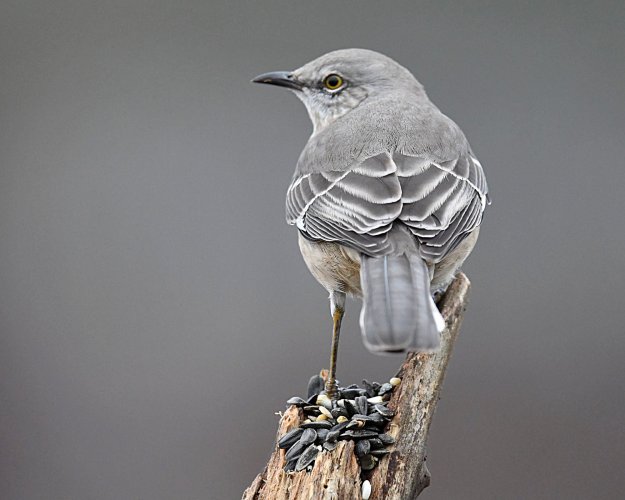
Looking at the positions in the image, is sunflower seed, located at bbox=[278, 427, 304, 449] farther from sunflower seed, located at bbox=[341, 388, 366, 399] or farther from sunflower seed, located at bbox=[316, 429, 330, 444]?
sunflower seed, located at bbox=[341, 388, 366, 399]

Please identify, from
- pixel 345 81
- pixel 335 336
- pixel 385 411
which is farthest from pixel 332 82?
pixel 385 411

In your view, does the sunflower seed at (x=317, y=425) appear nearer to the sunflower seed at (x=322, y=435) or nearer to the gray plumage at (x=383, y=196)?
the sunflower seed at (x=322, y=435)

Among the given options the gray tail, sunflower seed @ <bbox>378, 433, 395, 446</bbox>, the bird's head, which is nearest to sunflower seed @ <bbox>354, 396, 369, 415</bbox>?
sunflower seed @ <bbox>378, 433, 395, 446</bbox>

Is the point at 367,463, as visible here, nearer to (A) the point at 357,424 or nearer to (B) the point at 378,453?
(B) the point at 378,453

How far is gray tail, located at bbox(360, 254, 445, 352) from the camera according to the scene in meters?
2.91

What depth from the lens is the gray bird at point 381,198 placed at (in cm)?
312

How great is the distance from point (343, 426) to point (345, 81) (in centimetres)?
215

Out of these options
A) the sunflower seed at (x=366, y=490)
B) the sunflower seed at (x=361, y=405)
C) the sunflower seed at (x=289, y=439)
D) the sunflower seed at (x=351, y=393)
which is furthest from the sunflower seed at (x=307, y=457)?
the sunflower seed at (x=351, y=393)

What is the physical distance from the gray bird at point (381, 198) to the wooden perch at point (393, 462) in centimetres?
36

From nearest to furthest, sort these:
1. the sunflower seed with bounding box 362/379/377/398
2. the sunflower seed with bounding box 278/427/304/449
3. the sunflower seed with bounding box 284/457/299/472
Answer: the sunflower seed with bounding box 284/457/299/472 → the sunflower seed with bounding box 278/427/304/449 → the sunflower seed with bounding box 362/379/377/398

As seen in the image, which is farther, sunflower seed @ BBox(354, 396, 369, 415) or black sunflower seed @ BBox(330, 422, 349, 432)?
sunflower seed @ BBox(354, 396, 369, 415)

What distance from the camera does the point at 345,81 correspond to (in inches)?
187

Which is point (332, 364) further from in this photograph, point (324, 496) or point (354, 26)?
point (354, 26)

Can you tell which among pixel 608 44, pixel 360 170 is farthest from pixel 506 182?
pixel 360 170
